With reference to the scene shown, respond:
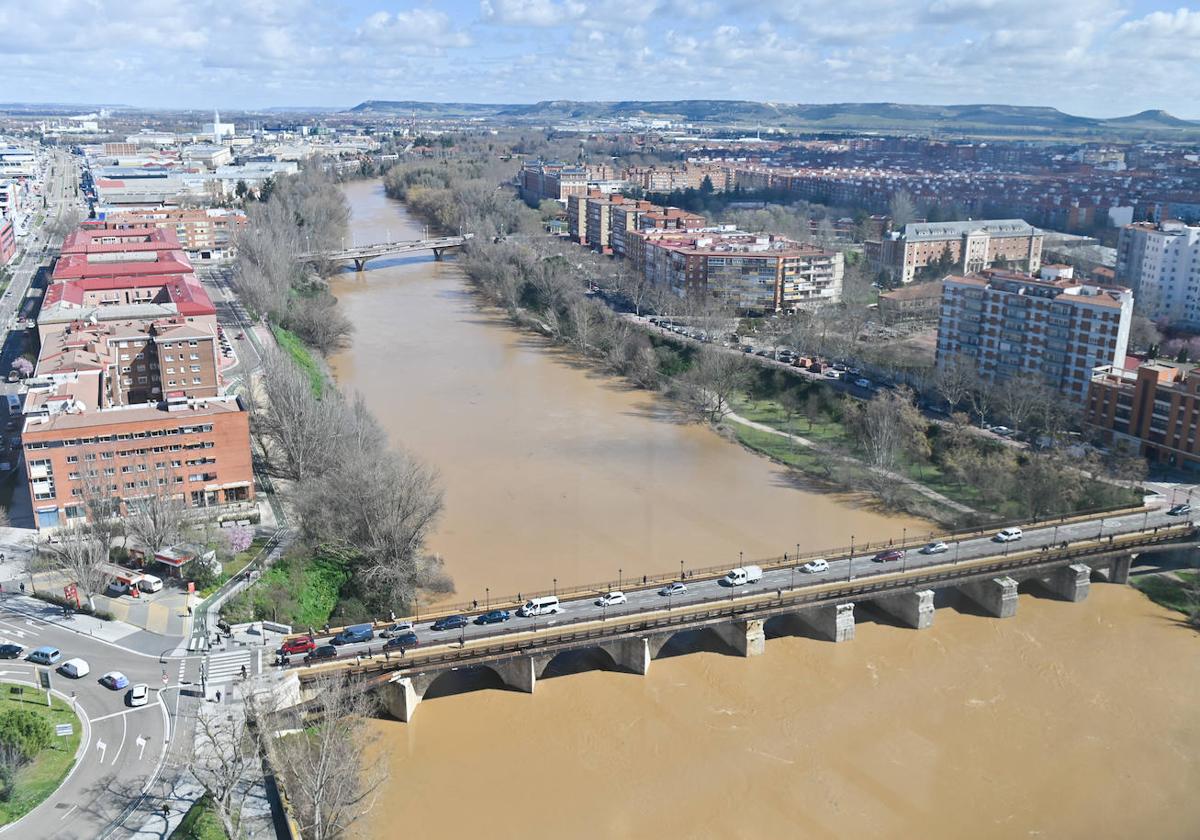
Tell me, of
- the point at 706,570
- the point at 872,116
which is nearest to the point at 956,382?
the point at 706,570

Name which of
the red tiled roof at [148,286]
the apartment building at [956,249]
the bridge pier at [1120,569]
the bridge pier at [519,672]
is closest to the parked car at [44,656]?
the bridge pier at [519,672]

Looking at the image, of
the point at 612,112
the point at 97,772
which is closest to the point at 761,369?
the point at 97,772

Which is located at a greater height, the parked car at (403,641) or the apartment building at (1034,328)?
the apartment building at (1034,328)

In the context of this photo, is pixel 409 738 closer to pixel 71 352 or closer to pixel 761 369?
pixel 71 352

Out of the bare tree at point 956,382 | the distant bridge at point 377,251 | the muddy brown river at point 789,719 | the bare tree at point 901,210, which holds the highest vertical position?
the bare tree at point 901,210

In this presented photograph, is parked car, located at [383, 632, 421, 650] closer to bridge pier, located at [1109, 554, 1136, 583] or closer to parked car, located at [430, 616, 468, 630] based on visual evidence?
parked car, located at [430, 616, 468, 630]

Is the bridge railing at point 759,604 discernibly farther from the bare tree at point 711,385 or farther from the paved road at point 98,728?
the bare tree at point 711,385

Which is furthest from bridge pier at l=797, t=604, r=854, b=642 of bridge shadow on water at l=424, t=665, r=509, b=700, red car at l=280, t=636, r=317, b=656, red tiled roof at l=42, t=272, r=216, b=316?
red tiled roof at l=42, t=272, r=216, b=316
